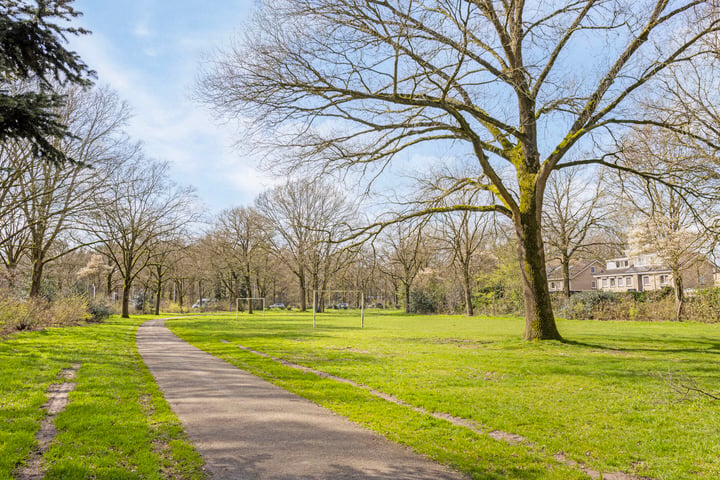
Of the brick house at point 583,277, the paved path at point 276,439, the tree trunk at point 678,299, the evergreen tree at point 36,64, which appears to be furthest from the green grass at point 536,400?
the brick house at point 583,277

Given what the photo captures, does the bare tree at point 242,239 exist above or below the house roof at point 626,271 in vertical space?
above

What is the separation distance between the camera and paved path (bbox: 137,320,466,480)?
420cm

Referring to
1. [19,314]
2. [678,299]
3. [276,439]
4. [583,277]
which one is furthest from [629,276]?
[276,439]

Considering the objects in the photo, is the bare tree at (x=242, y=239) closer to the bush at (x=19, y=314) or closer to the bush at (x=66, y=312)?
the bush at (x=66, y=312)

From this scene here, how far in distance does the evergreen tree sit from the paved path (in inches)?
195

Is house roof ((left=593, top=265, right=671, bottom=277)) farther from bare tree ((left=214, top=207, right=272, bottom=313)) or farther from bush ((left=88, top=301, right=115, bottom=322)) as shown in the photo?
bush ((left=88, top=301, right=115, bottom=322))

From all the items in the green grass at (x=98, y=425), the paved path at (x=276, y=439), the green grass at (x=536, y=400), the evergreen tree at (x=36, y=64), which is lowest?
the green grass at (x=536, y=400)

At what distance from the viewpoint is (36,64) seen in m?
8.23

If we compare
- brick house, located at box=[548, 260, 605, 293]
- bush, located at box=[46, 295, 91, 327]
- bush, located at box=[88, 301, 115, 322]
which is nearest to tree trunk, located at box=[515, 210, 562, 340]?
bush, located at box=[46, 295, 91, 327]

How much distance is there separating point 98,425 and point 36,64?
680cm

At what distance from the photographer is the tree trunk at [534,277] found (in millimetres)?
14055

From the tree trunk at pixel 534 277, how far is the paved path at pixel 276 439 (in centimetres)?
936

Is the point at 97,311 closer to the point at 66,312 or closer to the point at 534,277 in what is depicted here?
the point at 66,312

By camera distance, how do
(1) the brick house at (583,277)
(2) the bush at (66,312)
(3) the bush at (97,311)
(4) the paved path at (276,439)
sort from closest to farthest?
(4) the paved path at (276,439) < (2) the bush at (66,312) < (3) the bush at (97,311) < (1) the brick house at (583,277)
